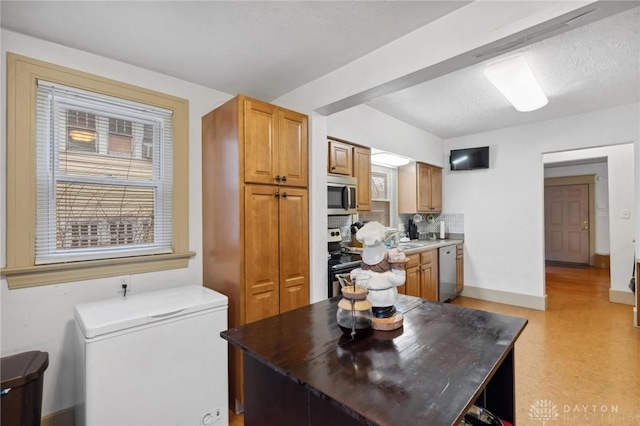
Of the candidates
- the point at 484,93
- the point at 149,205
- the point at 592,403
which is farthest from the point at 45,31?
the point at 592,403

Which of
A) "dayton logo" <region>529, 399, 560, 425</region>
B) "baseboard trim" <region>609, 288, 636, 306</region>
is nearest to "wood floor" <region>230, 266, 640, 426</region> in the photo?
"dayton logo" <region>529, 399, 560, 425</region>

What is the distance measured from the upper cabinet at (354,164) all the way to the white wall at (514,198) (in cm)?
229

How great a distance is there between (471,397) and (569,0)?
1.66m

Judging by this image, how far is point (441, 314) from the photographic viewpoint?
56.0 inches

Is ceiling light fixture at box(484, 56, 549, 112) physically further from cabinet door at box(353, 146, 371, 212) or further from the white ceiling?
cabinet door at box(353, 146, 371, 212)

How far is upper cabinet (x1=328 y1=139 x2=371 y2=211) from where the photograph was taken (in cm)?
297

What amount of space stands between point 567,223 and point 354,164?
683cm

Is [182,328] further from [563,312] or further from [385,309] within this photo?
[563,312]

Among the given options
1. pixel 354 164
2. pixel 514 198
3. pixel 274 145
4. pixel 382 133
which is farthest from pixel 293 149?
pixel 514 198

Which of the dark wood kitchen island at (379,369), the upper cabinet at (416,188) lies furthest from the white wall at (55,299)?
the upper cabinet at (416,188)

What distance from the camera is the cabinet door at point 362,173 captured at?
326 cm

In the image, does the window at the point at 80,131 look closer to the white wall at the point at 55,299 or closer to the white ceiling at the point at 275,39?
the white wall at the point at 55,299

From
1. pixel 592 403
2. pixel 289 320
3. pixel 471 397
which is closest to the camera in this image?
pixel 471 397

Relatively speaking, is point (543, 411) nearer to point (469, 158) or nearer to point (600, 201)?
point (469, 158)
